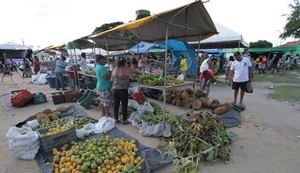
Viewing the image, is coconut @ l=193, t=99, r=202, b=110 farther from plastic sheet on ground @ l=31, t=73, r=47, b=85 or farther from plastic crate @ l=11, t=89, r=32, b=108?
plastic sheet on ground @ l=31, t=73, r=47, b=85

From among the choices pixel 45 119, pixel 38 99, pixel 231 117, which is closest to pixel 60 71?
pixel 38 99

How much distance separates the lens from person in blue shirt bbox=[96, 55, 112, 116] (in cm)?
584

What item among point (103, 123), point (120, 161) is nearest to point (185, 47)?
point (103, 123)

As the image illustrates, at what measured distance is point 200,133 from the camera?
13.7ft

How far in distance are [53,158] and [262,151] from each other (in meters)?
3.95

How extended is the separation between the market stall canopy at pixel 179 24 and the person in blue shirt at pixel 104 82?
0.87 metres

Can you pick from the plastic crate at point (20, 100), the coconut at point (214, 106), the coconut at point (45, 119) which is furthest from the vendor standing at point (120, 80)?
the plastic crate at point (20, 100)

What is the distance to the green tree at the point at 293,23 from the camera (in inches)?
1339

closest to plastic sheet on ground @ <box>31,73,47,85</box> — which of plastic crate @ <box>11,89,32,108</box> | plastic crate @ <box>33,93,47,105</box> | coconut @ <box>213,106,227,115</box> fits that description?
plastic crate @ <box>33,93,47,105</box>

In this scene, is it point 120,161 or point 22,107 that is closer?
point 120,161

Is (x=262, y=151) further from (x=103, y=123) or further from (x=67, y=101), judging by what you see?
(x=67, y=101)

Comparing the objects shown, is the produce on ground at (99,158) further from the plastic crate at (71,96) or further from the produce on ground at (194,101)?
the plastic crate at (71,96)

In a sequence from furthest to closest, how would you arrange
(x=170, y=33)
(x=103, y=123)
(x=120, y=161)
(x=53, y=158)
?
1. (x=170, y=33)
2. (x=103, y=123)
3. (x=53, y=158)
4. (x=120, y=161)

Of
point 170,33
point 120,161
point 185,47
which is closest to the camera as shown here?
point 120,161
